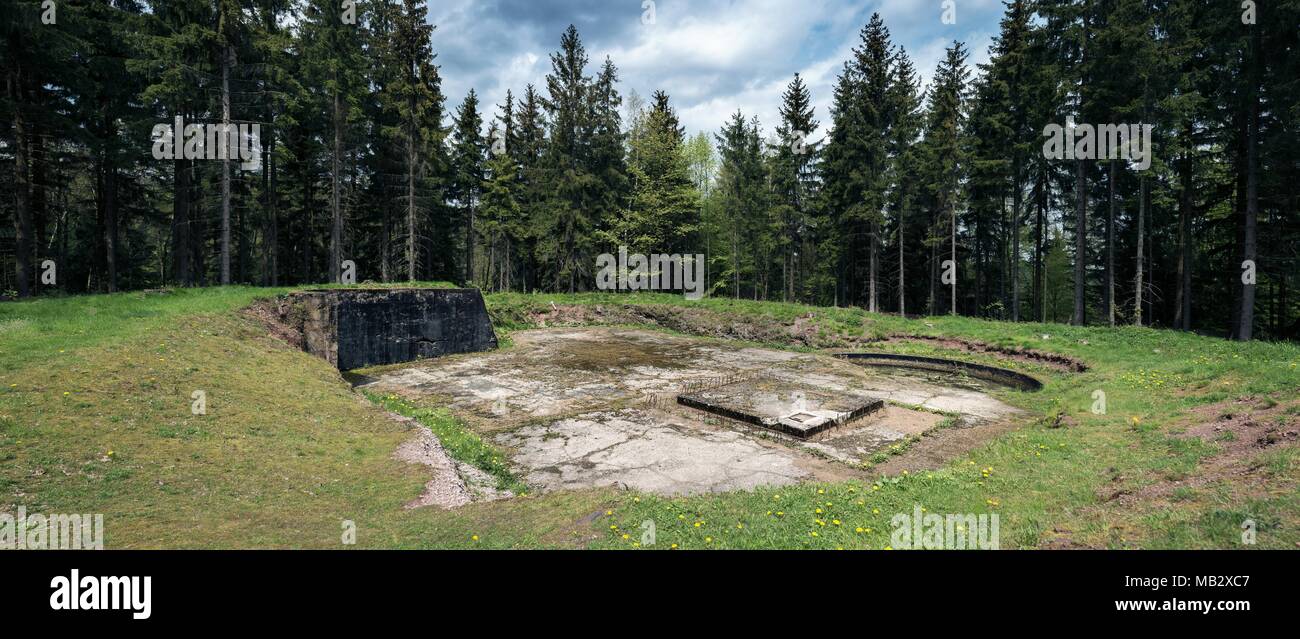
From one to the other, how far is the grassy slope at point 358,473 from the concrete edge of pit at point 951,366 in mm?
4292

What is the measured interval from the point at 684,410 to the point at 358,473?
281 inches

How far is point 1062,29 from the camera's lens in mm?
21266

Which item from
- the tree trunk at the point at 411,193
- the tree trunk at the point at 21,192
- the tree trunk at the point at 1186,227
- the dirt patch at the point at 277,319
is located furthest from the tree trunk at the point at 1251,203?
the tree trunk at the point at 21,192

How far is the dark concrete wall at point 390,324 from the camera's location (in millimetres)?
15977

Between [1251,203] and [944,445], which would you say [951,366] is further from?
[1251,203]

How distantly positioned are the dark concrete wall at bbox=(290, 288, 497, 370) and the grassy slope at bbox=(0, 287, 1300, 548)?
14.8 feet

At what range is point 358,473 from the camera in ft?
23.4

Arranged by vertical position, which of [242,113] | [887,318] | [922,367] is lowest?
[922,367]

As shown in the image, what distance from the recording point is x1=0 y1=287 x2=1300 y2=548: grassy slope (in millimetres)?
4898

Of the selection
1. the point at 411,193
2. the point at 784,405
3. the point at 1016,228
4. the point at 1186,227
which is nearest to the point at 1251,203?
the point at 1186,227
